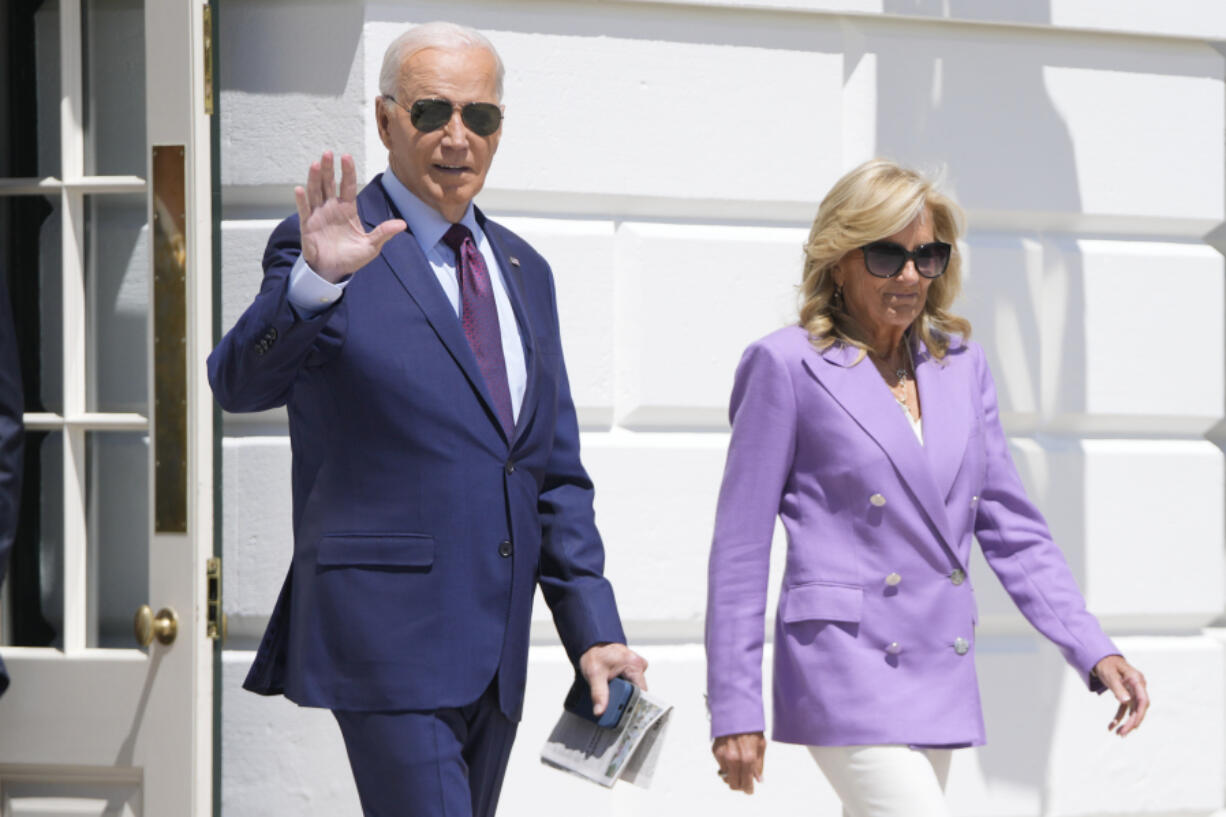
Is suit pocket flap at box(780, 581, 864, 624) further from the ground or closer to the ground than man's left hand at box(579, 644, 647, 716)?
further from the ground

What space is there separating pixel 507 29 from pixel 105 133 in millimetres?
1062

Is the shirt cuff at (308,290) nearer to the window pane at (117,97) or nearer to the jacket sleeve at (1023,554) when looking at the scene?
the jacket sleeve at (1023,554)

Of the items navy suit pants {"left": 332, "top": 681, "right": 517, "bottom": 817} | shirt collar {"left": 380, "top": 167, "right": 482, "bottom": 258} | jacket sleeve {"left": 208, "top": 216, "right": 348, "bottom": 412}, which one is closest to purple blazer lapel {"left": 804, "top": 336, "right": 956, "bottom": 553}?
shirt collar {"left": 380, "top": 167, "right": 482, "bottom": 258}

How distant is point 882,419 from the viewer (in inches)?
121

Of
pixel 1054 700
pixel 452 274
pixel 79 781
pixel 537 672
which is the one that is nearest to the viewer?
pixel 452 274

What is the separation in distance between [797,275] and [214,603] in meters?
1.81

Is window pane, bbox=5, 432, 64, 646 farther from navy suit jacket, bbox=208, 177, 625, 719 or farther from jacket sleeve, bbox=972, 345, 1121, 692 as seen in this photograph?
jacket sleeve, bbox=972, 345, 1121, 692

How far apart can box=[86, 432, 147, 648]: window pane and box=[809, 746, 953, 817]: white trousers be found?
5.70 ft

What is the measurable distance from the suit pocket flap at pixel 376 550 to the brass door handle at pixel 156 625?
117 cm

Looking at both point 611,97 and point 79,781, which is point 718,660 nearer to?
point 79,781

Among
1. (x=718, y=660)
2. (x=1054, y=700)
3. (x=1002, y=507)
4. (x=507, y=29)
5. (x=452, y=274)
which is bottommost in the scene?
(x=1054, y=700)

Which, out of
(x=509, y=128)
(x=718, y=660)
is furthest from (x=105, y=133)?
(x=718, y=660)

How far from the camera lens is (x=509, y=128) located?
4422 millimetres

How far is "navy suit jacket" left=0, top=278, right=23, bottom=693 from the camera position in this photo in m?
3.17
